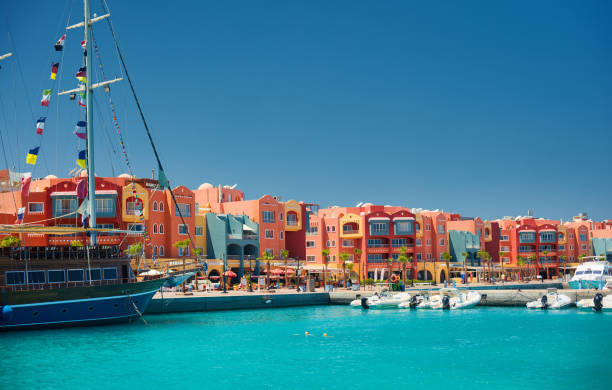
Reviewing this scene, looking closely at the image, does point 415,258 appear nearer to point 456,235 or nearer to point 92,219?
point 456,235

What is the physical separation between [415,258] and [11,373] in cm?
7097

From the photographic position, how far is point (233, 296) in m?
60.2

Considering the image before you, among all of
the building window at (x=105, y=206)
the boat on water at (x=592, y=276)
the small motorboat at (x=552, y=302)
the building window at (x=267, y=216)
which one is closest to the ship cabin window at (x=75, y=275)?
the building window at (x=105, y=206)

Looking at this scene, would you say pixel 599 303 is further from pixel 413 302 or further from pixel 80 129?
pixel 80 129

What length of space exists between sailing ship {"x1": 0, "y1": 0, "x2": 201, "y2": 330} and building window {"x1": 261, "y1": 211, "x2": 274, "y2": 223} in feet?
125

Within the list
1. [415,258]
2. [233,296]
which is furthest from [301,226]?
[233,296]

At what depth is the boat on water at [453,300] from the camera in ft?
200

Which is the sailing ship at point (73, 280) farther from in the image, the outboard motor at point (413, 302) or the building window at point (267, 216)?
the building window at point (267, 216)

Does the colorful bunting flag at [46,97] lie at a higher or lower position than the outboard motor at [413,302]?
higher

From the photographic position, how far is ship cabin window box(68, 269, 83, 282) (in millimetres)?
44500

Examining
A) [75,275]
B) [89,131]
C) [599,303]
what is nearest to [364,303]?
[599,303]

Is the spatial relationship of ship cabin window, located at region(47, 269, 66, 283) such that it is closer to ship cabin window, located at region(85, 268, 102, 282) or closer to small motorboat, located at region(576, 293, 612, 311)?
ship cabin window, located at region(85, 268, 102, 282)

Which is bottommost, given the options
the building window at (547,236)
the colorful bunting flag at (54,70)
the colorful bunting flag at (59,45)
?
the building window at (547,236)

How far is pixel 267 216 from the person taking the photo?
288 ft
